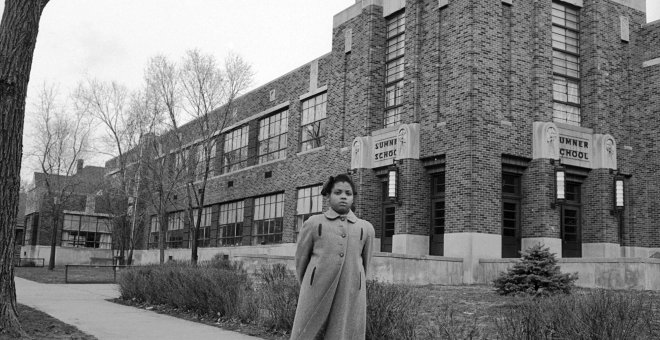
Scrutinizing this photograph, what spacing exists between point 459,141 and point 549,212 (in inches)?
157

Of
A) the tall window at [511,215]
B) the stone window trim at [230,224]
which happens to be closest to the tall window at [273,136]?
the stone window trim at [230,224]

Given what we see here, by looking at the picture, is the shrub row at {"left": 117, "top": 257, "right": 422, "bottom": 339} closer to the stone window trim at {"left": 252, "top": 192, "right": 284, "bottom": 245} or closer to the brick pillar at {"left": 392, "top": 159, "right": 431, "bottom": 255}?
the brick pillar at {"left": 392, "top": 159, "right": 431, "bottom": 255}

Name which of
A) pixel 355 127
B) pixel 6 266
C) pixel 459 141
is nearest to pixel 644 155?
pixel 459 141

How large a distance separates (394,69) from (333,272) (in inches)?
875

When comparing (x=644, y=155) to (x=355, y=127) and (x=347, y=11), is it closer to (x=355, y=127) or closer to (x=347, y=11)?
(x=355, y=127)

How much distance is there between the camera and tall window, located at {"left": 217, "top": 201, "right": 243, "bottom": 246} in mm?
38719

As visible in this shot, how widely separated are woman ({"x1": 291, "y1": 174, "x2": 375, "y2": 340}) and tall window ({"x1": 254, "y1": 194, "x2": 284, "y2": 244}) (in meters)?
28.3

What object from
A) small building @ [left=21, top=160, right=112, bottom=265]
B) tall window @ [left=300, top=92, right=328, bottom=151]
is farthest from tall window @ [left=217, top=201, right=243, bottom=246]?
small building @ [left=21, top=160, right=112, bottom=265]

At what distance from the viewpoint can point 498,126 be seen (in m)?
22.7

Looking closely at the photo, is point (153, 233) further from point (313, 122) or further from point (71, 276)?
point (313, 122)

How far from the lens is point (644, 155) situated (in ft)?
84.8

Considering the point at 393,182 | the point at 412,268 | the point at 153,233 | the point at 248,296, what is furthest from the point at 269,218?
the point at 248,296

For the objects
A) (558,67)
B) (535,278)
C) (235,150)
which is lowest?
(535,278)

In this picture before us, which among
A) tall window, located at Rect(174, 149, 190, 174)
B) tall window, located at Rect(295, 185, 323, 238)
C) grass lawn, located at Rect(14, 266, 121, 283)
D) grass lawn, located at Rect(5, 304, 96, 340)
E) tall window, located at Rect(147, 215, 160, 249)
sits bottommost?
grass lawn, located at Rect(14, 266, 121, 283)
